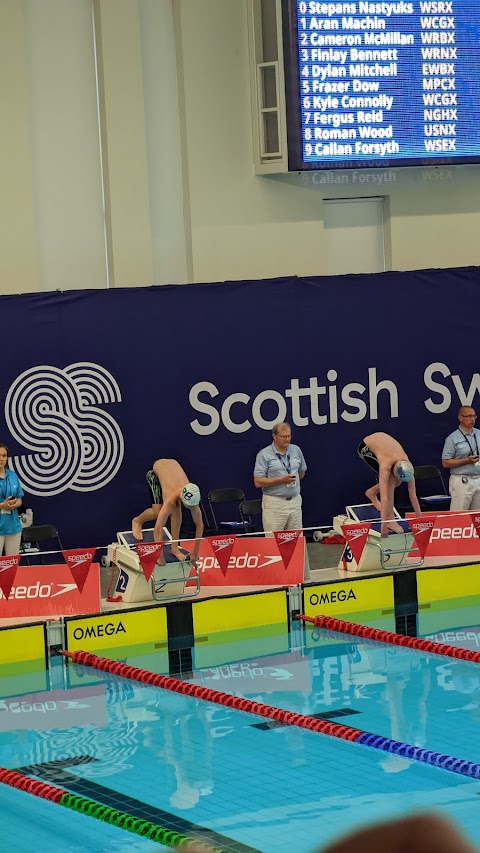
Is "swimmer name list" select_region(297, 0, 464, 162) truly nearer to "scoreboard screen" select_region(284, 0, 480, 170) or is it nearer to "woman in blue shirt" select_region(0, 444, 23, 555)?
"scoreboard screen" select_region(284, 0, 480, 170)

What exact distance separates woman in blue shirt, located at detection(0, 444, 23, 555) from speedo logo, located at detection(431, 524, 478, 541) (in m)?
3.68

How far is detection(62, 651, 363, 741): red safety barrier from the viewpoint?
7348 millimetres

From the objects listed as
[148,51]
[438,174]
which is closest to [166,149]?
[148,51]

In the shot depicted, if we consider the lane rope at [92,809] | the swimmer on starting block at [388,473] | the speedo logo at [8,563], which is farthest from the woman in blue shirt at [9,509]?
the lane rope at [92,809]

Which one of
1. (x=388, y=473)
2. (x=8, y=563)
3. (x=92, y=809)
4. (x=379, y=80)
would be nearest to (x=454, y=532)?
(x=388, y=473)

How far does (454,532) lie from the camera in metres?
11.5

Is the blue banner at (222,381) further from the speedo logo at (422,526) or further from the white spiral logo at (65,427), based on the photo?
the speedo logo at (422,526)

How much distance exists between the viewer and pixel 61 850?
5754 mm

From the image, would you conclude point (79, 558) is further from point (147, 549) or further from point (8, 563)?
point (147, 549)

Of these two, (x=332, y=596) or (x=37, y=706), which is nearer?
(x=37, y=706)

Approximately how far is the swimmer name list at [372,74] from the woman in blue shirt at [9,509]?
4.70 metres

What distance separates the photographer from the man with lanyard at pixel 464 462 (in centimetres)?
1245

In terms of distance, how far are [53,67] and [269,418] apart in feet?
14.1

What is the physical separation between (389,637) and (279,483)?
7.79ft
